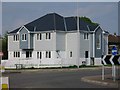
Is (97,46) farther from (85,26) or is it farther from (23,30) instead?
(23,30)

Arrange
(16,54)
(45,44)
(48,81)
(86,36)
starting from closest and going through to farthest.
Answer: (48,81) → (45,44) → (86,36) → (16,54)

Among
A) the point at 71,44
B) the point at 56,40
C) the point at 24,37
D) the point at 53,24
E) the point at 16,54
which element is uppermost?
the point at 53,24

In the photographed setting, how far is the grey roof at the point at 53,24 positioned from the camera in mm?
53594

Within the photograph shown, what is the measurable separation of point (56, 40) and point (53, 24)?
337 centimetres

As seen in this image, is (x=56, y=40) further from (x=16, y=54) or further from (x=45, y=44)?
(x=16, y=54)

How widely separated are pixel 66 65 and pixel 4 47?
27.9 meters

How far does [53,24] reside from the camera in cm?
5369

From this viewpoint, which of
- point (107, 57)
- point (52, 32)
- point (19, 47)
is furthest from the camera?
point (19, 47)

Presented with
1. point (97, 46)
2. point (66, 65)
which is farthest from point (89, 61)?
point (66, 65)

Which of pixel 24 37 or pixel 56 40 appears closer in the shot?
pixel 56 40

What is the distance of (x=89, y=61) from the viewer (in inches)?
2105

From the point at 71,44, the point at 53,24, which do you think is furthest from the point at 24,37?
the point at 71,44

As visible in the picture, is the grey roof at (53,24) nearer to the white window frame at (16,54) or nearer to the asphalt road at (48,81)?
the white window frame at (16,54)

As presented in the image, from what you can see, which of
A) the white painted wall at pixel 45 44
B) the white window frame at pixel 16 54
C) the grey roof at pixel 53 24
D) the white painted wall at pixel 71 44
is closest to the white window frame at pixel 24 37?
the grey roof at pixel 53 24
